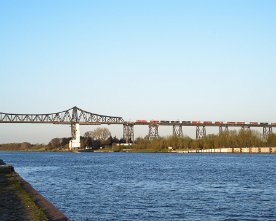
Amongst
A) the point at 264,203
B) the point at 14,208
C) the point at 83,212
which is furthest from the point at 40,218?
the point at 264,203

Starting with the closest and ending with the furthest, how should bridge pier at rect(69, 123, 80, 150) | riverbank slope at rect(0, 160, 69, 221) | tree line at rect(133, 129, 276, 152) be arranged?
riverbank slope at rect(0, 160, 69, 221) < tree line at rect(133, 129, 276, 152) < bridge pier at rect(69, 123, 80, 150)

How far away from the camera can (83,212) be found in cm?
2139

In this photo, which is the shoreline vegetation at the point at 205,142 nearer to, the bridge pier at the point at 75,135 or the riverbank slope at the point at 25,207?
the bridge pier at the point at 75,135

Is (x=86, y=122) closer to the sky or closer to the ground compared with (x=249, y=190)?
closer to the sky

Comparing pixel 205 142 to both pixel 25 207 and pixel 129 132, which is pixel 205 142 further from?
pixel 25 207

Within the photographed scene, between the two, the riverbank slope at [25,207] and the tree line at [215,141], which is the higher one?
the tree line at [215,141]

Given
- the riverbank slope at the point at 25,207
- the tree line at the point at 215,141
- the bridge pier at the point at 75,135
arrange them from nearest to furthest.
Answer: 1. the riverbank slope at the point at 25,207
2. the tree line at the point at 215,141
3. the bridge pier at the point at 75,135

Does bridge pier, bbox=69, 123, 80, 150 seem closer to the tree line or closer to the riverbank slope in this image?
the tree line

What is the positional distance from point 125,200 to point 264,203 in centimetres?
672

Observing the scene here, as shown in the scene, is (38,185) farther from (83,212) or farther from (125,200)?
(83,212)

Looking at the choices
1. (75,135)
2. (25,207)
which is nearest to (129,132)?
(75,135)

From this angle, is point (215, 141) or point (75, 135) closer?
point (215, 141)

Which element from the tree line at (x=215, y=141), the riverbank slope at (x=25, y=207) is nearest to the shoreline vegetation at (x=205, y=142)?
the tree line at (x=215, y=141)

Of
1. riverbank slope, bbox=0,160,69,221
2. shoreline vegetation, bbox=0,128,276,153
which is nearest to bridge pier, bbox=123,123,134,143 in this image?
shoreline vegetation, bbox=0,128,276,153
